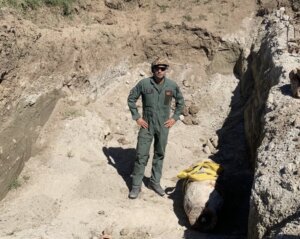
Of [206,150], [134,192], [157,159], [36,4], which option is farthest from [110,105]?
[134,192]

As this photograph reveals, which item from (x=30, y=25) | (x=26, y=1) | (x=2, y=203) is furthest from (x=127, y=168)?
(x=26, y=1)

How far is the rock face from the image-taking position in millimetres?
4023

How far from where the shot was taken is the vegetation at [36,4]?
7416 mm

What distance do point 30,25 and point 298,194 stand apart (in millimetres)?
5325

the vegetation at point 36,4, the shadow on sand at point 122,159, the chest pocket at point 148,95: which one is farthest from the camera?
the vegetation at point 36,4

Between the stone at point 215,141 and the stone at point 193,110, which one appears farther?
the stone at point 193,110

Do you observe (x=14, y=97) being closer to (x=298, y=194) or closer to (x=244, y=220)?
(x=244, y=220)

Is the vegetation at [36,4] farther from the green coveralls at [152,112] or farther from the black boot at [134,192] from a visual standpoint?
the black boot at [134,192]

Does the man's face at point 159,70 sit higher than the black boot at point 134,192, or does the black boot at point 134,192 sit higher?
the man's face at point 159,70

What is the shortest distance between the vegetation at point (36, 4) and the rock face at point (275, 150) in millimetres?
3874

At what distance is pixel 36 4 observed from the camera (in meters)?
7.94

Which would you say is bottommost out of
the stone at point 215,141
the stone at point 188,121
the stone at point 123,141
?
the stone at point 123,141

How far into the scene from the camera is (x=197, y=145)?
8.18 m

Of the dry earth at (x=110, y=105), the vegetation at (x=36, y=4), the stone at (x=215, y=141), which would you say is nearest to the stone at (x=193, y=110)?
the dry earth at (x=110, y=105)
